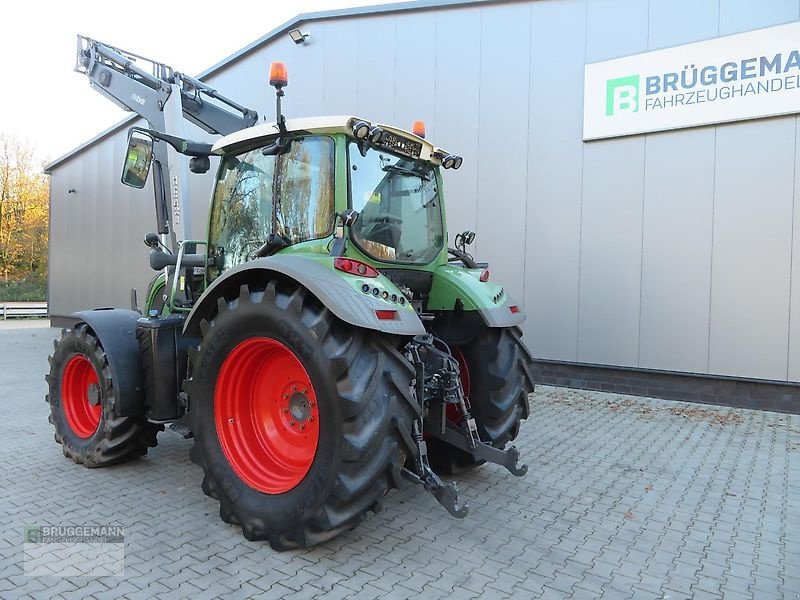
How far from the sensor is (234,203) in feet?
14.0

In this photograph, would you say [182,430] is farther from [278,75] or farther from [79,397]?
[278,75]

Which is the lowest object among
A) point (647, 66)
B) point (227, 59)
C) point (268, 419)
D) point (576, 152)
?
point (268, 419)

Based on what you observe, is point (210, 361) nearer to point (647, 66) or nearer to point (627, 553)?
point (627, 553)

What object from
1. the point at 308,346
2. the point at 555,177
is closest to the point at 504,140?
the point at 555,177

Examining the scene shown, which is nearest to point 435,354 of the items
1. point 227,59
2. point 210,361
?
point 210,361

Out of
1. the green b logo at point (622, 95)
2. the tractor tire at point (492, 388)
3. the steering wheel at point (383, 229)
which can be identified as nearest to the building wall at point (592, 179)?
the green b logo at point (622, 95)

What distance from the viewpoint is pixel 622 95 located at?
25.4 feet

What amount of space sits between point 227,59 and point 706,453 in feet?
35.9

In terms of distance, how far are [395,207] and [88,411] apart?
123 inches

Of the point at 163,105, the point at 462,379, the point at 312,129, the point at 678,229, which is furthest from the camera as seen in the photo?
the point at 678,229

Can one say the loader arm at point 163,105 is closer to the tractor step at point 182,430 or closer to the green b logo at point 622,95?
the tractor step at point 182,430

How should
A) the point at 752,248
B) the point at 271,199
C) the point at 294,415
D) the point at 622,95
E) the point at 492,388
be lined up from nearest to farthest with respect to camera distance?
Result: the point at 294,415 → the point at 271,199 → the point at 492,388 → the point at 752,248 → the point at 622,95

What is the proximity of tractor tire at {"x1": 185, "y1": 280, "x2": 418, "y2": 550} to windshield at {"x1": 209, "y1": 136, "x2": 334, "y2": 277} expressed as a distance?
58 centimetres

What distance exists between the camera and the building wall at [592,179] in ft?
23.0
